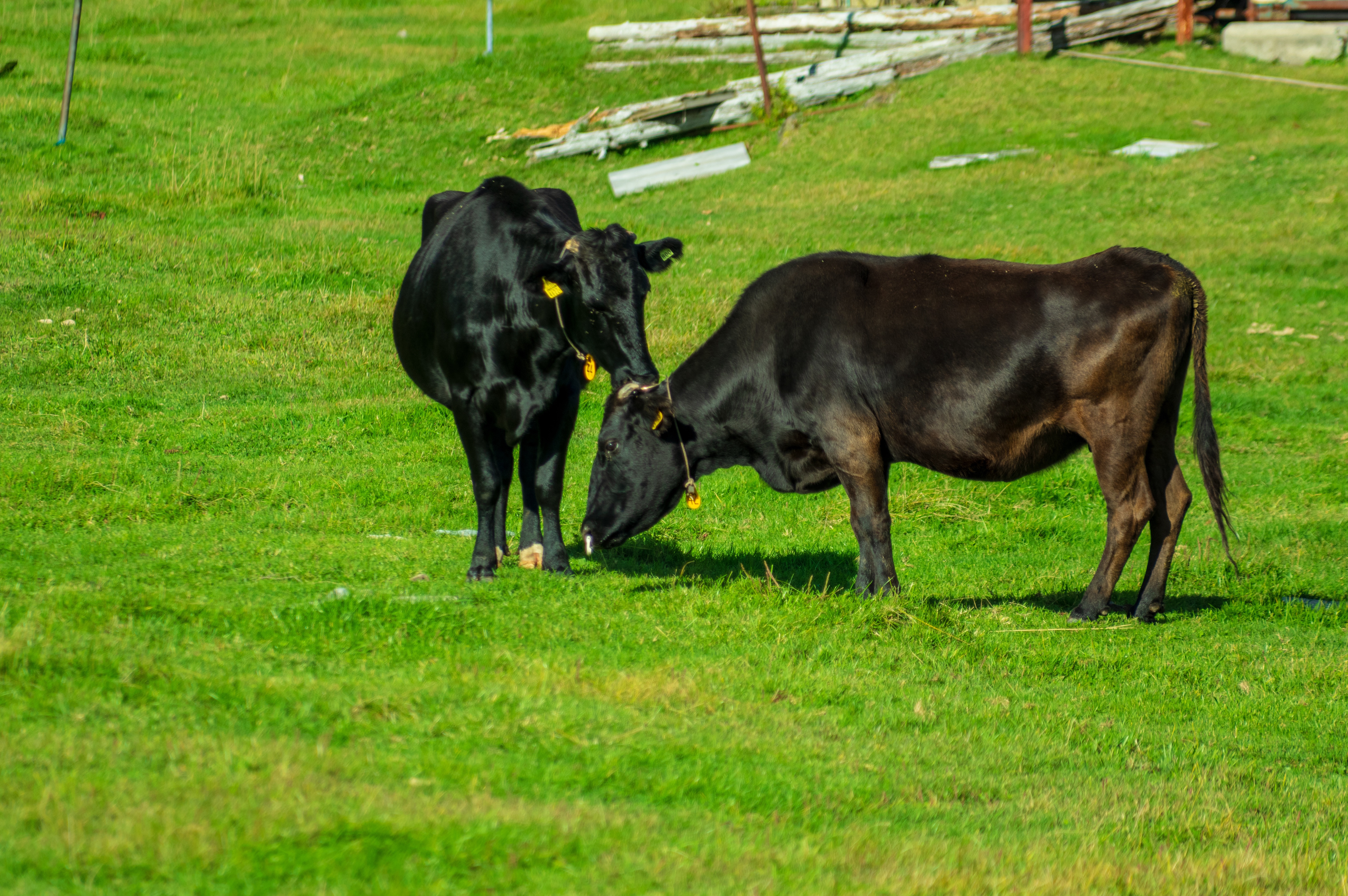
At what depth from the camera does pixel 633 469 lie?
338 inches

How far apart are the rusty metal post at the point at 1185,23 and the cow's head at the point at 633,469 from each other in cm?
2354

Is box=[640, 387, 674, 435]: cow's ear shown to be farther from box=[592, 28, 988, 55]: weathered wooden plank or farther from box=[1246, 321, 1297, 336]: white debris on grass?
box=[592, 28, 988, 55]: weathered wooden plank

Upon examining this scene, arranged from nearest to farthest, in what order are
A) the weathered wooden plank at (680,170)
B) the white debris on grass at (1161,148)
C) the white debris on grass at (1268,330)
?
1. the white debris on grass at (1268,330)
2. the white debris on grass at (1161,148)
3. the weathered wooden plank at (680,170)

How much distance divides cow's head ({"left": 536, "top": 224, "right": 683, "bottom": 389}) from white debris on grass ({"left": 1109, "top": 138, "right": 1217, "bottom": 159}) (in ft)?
55.4

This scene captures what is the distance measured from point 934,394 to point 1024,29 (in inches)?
851

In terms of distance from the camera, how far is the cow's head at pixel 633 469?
8.59 meters

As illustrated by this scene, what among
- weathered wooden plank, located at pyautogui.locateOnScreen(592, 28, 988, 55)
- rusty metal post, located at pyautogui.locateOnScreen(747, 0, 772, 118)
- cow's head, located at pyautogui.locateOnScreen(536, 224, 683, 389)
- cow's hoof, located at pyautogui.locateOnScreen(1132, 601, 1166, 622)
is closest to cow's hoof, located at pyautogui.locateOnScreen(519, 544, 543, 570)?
cow's head, located at pyautogui.locateOnScreen(536, 224, 683, 389)

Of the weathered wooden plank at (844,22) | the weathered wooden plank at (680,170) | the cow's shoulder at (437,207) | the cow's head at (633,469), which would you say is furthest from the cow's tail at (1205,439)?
the weathered wooden plank at (844,22)

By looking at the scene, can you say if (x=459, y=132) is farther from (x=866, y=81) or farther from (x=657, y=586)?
(x=657, y=586)

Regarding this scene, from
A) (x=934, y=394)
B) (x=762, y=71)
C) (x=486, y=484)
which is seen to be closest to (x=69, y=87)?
(x=762, y=71)

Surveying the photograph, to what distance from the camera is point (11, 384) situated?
41.4 ft

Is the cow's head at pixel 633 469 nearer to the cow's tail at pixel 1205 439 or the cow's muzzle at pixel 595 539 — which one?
the cow's muzzle at pixel 595 539

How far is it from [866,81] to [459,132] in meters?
8.58

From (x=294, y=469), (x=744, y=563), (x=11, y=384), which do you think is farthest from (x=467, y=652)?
(x=11, y=384)
